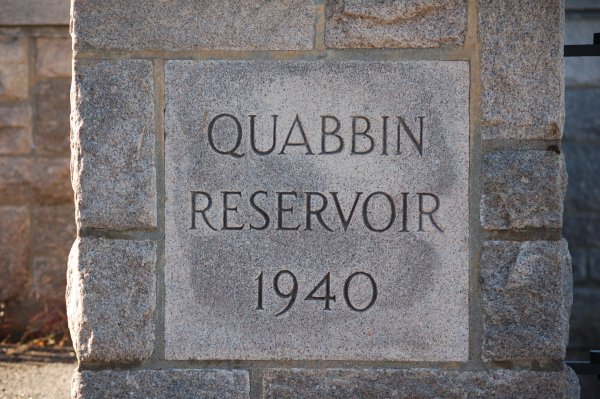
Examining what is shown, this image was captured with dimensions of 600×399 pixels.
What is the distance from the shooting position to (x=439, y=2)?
266 centimetres

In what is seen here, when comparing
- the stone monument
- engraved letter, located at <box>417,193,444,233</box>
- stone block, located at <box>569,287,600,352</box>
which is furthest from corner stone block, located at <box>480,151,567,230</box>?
stone block, located at <box>569,287,600,352</box>

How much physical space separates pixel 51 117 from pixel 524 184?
274cm

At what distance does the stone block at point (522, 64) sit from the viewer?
8.70 feet

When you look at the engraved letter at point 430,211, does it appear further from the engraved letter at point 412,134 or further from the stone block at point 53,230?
the stone block at point 53,230

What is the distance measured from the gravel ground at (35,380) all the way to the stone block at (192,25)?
176cm

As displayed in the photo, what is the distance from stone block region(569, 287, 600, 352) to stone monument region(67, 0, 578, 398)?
Answer: 57.9 inches

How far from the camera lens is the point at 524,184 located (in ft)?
8.79

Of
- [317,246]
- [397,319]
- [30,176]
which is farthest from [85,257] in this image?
[30,176]

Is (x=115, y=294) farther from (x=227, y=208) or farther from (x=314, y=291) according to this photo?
(x=314, y=291)

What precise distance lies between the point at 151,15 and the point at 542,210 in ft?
4.43

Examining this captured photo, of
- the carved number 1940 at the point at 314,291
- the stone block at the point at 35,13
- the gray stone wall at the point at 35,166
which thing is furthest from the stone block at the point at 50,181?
the carved number 1940 at the point at 314,291

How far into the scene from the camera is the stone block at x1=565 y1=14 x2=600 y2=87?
13.2 ft

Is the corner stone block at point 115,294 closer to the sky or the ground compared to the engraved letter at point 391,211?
closer to the ground

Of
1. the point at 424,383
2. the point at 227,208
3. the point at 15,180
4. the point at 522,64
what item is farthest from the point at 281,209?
the point at 15,180
